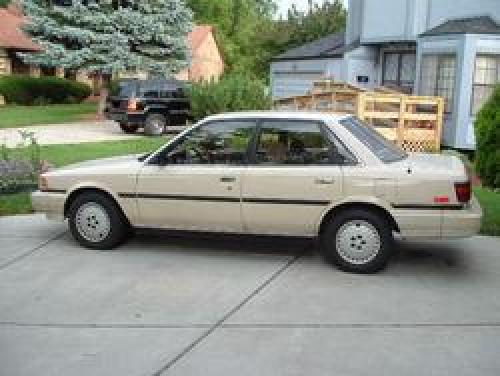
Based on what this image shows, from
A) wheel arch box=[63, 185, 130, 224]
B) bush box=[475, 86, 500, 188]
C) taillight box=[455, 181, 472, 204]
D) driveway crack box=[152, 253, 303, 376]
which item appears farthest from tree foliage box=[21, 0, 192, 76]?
taillight box=[455, 181, 472, 204]

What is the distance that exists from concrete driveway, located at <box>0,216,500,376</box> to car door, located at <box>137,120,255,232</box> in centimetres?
43

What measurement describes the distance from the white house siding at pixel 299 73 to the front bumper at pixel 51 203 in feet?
55.1

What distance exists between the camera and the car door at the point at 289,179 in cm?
725

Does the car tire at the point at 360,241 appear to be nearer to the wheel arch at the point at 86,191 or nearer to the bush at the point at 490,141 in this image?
the wheel arch at the point at 86,191

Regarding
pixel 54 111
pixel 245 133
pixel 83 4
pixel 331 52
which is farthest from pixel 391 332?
pixel 54 111

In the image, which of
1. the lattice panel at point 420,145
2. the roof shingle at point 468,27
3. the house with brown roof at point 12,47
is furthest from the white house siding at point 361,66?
the house with brown roof at point 12,47

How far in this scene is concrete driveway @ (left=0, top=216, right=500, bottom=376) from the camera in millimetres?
5098

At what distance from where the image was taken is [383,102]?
Answer: 1655cm

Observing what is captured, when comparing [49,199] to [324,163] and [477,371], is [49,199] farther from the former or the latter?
[477,371]

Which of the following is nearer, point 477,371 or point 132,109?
point 477,371

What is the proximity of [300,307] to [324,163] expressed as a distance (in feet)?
5.55

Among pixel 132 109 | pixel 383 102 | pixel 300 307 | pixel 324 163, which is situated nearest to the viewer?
pixel 300 307

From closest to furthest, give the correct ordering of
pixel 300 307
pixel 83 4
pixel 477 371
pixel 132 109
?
1. pixel 477 371
2. pixel 300 307
3. pixel 132 109
4. pixel 83 4

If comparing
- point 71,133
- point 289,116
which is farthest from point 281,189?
point 71,133
